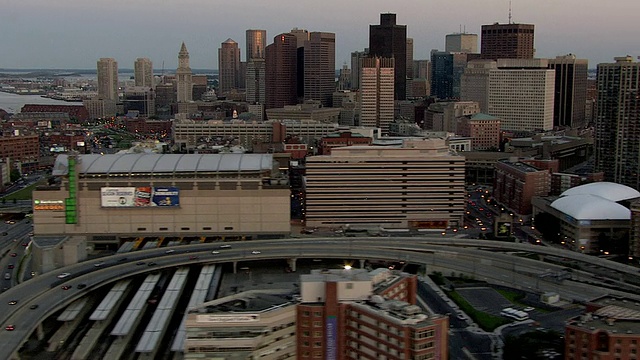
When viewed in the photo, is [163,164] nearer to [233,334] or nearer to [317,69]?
[233,334]

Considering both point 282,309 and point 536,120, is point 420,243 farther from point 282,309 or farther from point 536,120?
point 536,120

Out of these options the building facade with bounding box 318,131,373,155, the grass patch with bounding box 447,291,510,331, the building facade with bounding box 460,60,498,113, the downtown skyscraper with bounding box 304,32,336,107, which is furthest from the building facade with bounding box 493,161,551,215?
the downtown skyscraper with bounding box 304,32,336,107

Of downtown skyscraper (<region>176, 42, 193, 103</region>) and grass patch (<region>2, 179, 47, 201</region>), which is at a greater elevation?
downtown skyscraper (<region>176, 42, 193, 103</region>)

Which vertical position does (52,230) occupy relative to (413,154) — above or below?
below

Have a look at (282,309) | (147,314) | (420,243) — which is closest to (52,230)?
(147,314)

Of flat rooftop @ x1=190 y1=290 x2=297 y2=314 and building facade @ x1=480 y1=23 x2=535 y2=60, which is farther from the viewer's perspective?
building facade @ x1=480 y1=23 x2=535 y2=60

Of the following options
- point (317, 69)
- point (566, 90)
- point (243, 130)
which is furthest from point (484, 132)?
point (317, 69)

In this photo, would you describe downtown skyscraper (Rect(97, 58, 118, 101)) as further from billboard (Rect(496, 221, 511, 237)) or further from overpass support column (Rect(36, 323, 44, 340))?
overpass support column (Rect(36, 323, 44, 340))
